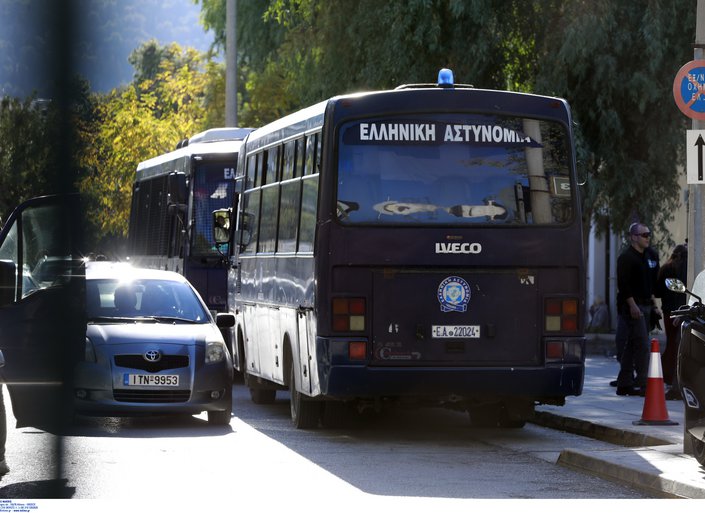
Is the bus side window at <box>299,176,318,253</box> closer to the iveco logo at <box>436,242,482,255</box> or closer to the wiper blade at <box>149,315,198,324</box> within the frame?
the iveco logo at <box>436,242,482,255</box>

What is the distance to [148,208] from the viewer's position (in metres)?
28.5

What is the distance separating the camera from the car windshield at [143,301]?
1598 cm

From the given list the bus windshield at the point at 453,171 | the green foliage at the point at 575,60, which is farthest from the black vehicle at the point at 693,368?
the green foliage at the point at 575,60

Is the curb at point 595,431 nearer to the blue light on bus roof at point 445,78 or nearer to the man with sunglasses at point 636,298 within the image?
the man with sunglasses at point 636,298

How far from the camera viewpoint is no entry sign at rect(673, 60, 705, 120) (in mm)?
14836

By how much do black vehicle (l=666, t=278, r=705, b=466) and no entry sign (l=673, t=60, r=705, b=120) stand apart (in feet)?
11.1

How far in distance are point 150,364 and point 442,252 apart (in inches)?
115

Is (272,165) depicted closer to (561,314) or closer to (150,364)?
(150,364)

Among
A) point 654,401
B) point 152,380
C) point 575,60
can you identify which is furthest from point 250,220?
point 575,60

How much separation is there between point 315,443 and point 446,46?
1695 cm

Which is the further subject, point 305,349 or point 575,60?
point 575,60

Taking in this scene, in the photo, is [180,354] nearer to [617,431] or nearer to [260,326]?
[260,326]

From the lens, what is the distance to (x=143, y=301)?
16359 millimetres

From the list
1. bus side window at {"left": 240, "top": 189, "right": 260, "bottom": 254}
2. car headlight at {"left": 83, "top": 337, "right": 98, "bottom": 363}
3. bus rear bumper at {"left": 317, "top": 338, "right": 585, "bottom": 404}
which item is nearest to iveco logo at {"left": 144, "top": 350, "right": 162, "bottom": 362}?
car headlight at {"left": 83, "top": 337, "right": 98, "bottom": 363}
